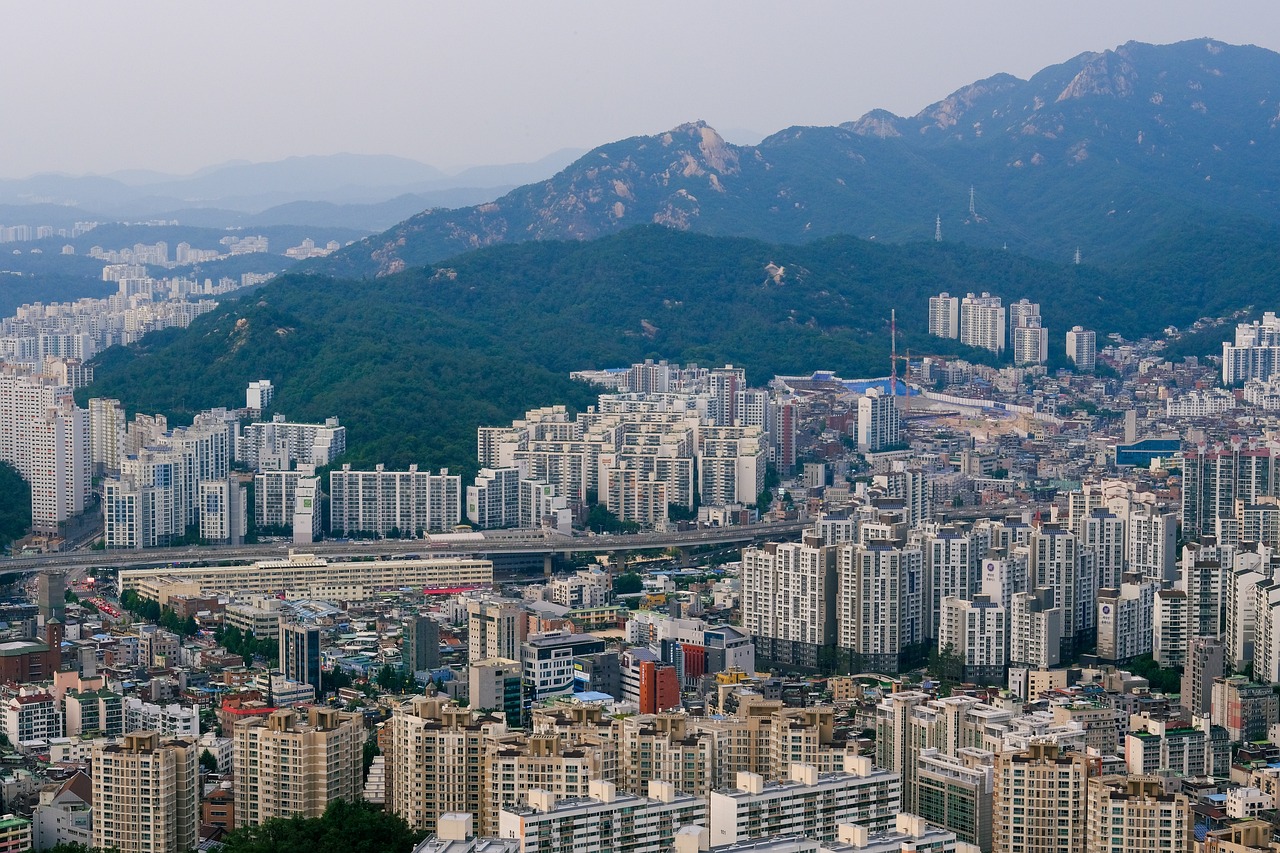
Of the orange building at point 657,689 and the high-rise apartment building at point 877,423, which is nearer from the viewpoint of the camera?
the orange building at point 657,689

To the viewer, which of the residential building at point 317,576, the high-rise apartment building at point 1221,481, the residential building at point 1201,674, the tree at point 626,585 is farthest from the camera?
the high-rise apartment building at point 1221,481

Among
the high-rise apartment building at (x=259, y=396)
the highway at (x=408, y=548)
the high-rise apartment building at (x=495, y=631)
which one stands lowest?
the high-rise apartment building at (x=495, y=631)

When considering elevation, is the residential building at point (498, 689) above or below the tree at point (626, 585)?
below

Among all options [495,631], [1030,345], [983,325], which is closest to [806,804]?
[495,631]

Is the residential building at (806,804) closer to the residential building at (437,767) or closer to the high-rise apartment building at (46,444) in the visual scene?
the residential building at (437,767)

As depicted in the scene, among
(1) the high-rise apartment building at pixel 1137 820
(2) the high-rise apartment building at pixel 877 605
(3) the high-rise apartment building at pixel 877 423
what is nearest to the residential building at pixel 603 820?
(1) the high-rise apartment building at pixel 1137 820

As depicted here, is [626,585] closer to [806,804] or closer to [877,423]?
[806,804]

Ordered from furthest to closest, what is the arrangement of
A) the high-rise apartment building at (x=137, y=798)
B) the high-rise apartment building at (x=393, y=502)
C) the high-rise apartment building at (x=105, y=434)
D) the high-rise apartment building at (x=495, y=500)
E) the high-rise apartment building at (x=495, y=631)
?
1. the high-rise apartment building at (x=105, y=434)
2. the high-rise apartment building at (x=495, y=500)
3. the high-rise apartment building at (x=393, y=502)
4. the high-rise apartment building at (x=495, y=631)
5. the high-rise apartment building at (x=137, y=798)
